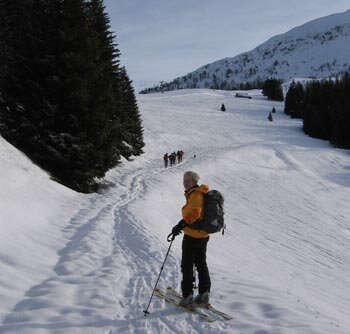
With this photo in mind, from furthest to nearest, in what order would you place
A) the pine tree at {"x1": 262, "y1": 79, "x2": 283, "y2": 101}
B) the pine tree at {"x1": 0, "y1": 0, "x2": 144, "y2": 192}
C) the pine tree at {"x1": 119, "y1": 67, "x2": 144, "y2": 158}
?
the pine tree at {"x1": 262, "y1": 79, "x2": 283, "y2": 101}
the pine tree at {"x1": 119, "y1": 67, "x2": 144, "y2": 158}
the pine tree at {"x1": 0, "y1": 0, "x2": 144, "y2": 192}

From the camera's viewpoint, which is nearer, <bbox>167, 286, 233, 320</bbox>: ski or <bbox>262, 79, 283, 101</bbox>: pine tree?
<bbox>167, 286, 233, 320</bbox>: ski

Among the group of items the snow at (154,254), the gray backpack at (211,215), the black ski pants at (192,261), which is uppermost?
the gray backpack at (211,215)

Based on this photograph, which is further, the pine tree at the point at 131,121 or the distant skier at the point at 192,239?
the pine tree at the point at 131,121

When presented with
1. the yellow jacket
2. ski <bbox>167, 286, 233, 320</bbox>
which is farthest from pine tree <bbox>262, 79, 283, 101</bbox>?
the yellow jacket

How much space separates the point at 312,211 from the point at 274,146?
27273mm

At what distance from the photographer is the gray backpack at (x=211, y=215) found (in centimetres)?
711

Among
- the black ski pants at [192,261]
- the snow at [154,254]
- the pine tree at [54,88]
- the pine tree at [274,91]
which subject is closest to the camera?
the snow at [154,254]

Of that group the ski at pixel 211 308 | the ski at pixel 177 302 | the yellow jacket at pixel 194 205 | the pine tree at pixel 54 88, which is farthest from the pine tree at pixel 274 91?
the yellow jacket at pixel 194 205

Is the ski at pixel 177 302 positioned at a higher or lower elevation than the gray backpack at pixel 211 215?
lower

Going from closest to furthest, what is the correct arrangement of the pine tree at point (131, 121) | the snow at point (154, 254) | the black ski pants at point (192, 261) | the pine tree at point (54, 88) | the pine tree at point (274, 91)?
1. the snow at point (154, 254)
2. the black ski pants at point (192, 261)
3. the pine tree at point (54, 88)
4. the pine tree at point (131, 121)
5. the pine tree at point (274, 91)

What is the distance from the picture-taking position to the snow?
7043mm

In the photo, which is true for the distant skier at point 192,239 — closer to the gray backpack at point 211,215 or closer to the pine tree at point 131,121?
the gray backpack at point 211,215

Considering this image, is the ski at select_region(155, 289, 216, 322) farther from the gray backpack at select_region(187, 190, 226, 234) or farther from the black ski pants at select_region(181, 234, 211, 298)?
the gray backpack at select_region(187, 190, 226, 234)

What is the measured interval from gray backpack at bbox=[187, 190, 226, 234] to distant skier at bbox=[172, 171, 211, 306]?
7 cm
